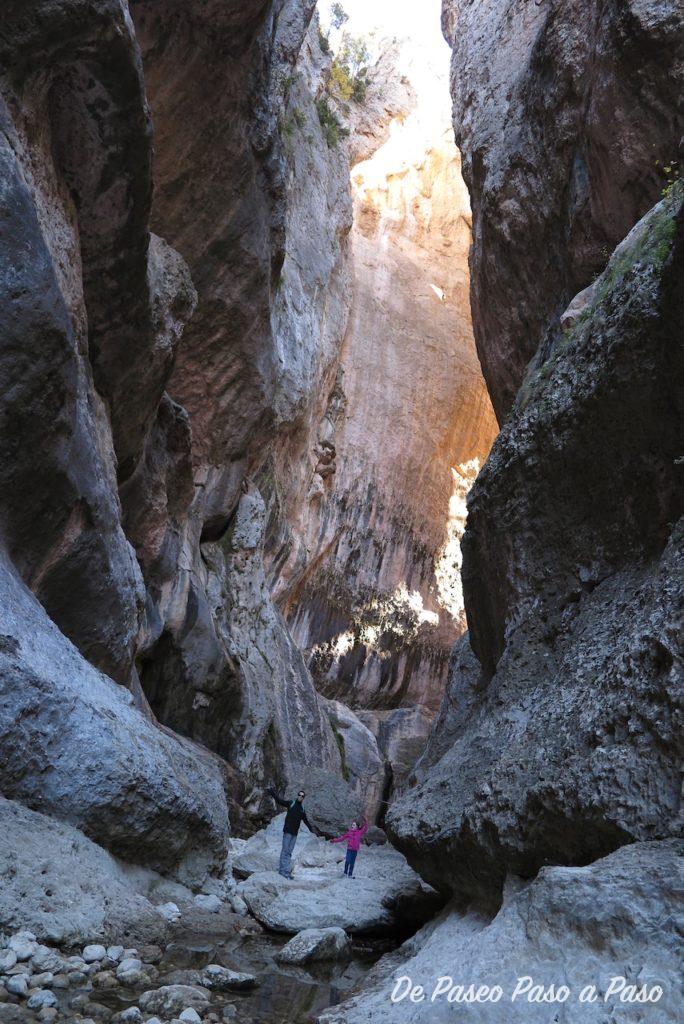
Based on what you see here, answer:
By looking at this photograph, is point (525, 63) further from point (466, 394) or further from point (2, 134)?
point (466, 394)

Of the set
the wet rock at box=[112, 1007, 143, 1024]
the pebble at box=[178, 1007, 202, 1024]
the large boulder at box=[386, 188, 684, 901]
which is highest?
the large boulder at box=[386, 188, 684, 901]

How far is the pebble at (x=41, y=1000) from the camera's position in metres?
4.02

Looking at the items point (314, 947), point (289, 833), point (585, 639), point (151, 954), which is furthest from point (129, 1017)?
point (289, 833)

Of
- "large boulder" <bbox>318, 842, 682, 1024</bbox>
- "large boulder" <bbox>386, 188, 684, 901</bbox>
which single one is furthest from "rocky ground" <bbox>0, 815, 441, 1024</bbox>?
"large boulder" <bbox>386, 188, 684, 901</bbox>

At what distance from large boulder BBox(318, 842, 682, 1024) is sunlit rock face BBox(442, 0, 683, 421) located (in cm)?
1052

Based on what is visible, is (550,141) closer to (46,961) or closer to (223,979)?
(223,979)

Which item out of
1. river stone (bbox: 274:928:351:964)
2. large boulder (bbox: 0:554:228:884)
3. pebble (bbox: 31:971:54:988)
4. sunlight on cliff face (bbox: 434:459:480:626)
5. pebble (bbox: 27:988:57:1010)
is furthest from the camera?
sunlight on cliff face (bbox: 434:459:480:626)

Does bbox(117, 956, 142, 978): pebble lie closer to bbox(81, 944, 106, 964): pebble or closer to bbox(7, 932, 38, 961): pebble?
bbox(81, 944, 106, 964): pebble

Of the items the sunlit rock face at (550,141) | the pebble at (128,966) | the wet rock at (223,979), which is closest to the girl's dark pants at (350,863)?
the wet rock at (223,979)

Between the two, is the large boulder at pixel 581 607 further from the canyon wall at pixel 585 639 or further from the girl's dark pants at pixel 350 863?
the girl's dark pants at pixel 350 863

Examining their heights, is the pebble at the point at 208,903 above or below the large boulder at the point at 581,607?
below

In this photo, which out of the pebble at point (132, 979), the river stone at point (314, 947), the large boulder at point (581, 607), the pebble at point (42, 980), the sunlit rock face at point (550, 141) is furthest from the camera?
the sunlit rock face at point (550, 141)

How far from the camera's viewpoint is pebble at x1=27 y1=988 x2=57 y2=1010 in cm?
402

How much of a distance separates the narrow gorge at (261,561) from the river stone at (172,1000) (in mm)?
32
